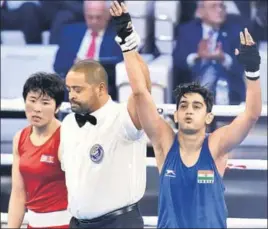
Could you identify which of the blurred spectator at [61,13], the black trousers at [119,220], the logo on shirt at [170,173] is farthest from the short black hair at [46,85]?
the blurred spectator at [61,13]

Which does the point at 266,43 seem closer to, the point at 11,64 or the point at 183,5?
the point at 183,5

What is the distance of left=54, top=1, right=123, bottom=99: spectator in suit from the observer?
5.94 metres

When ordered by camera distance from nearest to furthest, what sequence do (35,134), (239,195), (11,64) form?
(35,134) < (239,195) < (11,64)

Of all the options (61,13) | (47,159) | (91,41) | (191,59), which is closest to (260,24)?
(191,59)

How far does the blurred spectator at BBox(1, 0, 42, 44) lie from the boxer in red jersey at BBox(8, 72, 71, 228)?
295cm

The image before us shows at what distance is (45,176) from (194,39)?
8.08 feet

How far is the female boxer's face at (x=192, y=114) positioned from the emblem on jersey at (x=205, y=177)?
0.18 meters

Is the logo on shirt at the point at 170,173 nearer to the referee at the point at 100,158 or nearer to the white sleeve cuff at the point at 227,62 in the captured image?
the referee at the point at 100,158

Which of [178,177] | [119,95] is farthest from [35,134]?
[119,95]

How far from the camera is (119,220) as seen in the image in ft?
11.8

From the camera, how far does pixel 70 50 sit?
607cm

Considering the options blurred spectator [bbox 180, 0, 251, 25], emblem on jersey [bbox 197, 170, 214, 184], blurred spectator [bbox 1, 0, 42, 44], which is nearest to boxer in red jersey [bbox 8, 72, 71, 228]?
emblem on jersey [bbox 197, 170, 214, 184]

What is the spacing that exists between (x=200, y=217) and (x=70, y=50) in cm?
295

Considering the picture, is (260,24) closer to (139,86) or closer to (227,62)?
(227,62)
